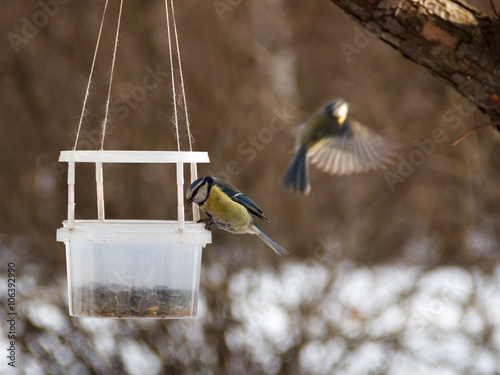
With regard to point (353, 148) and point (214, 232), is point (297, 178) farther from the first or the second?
point (214, 232)

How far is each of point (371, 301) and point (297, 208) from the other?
2.45 ft

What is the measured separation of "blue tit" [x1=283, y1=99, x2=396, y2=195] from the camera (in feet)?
11.2

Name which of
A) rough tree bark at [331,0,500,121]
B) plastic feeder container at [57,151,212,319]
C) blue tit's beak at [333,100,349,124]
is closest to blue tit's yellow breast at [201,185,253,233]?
plastic feeder container at [57,151,212,319]

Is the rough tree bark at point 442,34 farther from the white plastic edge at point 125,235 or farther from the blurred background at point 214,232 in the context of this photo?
the blurred background at point 214,232

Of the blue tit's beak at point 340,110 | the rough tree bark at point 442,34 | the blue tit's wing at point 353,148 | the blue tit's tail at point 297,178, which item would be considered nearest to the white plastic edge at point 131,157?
the rough tree bark at point 442,34

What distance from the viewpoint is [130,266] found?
6.63 feet

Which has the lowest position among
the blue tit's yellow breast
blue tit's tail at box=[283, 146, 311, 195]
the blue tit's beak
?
the blue tit's yellow breast

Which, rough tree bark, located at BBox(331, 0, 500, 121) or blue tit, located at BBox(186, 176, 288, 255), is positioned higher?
rough tree bark, located at BBox(331, 0, 500, 121)

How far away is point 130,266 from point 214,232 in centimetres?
187

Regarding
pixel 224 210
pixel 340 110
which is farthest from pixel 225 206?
pixel 340 110

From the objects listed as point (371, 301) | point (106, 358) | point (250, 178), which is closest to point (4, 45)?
point (250, 178)

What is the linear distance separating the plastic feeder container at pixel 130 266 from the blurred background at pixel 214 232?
1.73 m

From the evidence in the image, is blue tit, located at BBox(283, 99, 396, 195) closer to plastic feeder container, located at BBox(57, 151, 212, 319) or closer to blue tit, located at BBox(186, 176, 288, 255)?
blue tit, located at BBox(186, 176, 288, 255)

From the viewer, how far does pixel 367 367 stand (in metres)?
4.12
